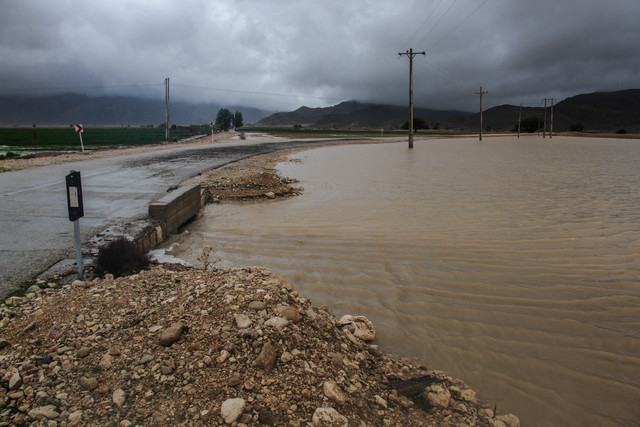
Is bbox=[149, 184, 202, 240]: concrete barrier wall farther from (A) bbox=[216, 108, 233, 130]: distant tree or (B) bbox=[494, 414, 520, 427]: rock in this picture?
(A) bbox=[216, 108, 233, 130]: distant tree

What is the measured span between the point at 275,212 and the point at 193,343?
7392mm

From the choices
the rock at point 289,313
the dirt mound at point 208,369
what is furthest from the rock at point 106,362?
the rock at point 289,313

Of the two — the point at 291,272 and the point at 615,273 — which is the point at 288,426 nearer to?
the point at 291,272

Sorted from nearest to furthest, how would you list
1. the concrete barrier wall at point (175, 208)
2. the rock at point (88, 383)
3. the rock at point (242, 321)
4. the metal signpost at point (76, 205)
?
the rock at point (88, 383), the rock at point (242, 321), the metal signpost at point (76, 205), the concrete barrier wall at point (175, 208)

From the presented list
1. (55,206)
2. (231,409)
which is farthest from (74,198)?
(55,206)

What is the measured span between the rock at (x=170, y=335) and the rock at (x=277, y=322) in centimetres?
69

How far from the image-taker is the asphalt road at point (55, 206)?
574cm

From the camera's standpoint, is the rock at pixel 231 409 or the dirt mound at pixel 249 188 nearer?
the rock at pixel 231 409

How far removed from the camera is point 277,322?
354 cm

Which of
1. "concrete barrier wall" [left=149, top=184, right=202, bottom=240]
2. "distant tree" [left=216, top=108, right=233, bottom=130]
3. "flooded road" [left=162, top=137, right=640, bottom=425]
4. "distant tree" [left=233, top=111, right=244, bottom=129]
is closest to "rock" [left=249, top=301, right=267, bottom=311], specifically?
"flooded road" [left=162, top=137, right=640, bottom=425]

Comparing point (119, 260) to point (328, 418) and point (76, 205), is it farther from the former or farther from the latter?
point (328, 418)

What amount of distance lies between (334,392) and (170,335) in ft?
4.52

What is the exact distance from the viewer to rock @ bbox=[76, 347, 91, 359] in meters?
3.25

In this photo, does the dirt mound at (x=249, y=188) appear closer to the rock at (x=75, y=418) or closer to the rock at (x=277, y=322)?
the rock at (x=277, y=322)
